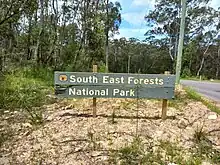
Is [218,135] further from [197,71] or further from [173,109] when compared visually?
[197,71]

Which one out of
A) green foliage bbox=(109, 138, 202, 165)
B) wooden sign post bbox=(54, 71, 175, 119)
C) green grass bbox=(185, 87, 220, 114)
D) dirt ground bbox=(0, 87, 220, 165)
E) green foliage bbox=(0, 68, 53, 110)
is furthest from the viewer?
green grass bbox=(185, 87, 220, 114)

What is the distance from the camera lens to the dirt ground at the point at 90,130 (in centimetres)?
407

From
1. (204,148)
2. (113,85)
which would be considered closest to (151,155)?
(204,148)

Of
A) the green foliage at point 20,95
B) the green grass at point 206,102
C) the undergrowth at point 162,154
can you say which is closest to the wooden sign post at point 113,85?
the undergrowth at point 162,154

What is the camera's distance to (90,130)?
4.82m

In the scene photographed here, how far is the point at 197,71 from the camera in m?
44.6

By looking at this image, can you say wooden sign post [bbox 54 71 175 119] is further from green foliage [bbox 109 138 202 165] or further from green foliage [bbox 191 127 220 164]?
green foliage [bbox 109 138 202 165]

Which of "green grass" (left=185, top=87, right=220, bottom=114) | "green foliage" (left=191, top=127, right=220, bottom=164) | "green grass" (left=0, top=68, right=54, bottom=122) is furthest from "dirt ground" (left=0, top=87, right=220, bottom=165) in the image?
"green grass" (left=185, top=87, right=220, bottom=114)

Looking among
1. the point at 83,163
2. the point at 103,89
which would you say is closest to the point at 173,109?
the point at 103,89

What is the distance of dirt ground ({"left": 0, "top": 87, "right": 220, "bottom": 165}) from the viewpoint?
407 centimetres

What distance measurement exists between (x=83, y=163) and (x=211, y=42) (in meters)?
41.0

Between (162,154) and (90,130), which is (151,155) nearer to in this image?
(162,154)

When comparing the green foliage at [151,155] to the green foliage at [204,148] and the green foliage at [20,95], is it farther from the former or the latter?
the green foliage at [20,95]

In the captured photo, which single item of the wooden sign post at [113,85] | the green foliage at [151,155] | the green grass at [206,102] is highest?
the wooden sign post at [113,85]
